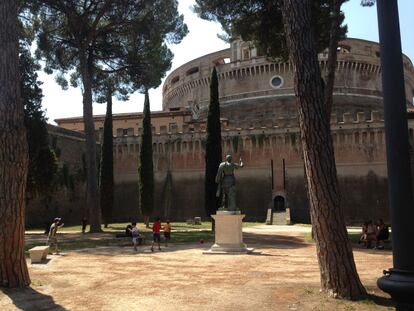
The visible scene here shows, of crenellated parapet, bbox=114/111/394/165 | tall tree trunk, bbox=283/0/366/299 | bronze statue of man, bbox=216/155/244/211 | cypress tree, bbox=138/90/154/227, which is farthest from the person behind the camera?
crenellated parapet, bbox=114/111/394/165

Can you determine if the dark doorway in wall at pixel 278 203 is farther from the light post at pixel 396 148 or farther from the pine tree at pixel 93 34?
the light post at pixel 396 148

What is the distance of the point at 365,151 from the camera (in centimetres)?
3662

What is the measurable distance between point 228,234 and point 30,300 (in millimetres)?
7600

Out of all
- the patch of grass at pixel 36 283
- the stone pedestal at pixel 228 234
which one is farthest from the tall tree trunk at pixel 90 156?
the patch of grass at pixel 36 283

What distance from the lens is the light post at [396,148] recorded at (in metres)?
3.29

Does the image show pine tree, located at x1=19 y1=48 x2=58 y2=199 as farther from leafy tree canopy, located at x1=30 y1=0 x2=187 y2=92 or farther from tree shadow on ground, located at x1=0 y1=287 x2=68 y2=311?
tree shadow on ground, located at x1=0 y1=287 x2=68 y2=311

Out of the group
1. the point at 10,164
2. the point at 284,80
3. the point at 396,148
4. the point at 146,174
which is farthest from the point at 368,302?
the point at 284,80

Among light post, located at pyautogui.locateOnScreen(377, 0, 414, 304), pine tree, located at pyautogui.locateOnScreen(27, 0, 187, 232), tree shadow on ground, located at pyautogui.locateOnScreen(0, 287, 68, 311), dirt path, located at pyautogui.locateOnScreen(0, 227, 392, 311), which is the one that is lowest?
dirt path, located at pyautogui.locateOnScreen(0, 227, 392, 311)

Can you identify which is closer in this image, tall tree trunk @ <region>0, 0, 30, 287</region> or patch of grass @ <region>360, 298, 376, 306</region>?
patch of grass @ <region>360, 298, 376, 306</region>

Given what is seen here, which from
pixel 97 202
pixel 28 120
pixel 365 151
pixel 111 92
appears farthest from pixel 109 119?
pixel 365 151

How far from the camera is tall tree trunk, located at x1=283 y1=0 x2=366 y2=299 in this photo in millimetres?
6941

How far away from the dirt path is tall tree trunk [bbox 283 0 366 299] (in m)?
0.42

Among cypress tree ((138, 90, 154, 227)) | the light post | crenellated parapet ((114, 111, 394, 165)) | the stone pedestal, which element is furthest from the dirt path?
crenellated parapet ((114, 111, 394, 165))

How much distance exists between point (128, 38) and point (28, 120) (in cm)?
744
